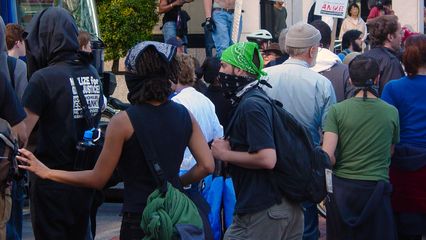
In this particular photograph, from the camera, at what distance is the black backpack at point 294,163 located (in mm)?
5414

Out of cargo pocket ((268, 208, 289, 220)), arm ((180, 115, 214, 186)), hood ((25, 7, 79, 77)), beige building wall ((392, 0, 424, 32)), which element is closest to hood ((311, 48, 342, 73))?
hood ((25, 7, 79, 77))

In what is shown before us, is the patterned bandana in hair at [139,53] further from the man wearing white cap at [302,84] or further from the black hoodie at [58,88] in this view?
the man wearing white cap at [302,84]

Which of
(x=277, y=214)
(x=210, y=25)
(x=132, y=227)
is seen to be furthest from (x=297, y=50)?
(x=210, y=25)

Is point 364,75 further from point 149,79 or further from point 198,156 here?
point 149,79

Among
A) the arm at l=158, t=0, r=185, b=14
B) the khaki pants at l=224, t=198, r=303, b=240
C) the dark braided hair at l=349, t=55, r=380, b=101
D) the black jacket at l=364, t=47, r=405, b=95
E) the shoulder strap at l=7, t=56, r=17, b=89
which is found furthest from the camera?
the arm at l=158, t=0, r=185, b=14

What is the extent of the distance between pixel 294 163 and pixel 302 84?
→ 1624 mm

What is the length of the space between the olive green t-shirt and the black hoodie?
1797 mm

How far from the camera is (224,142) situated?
5.57m

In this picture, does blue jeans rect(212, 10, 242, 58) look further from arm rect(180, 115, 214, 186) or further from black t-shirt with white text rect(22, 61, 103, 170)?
arm rect(180, 115, 214, 186)

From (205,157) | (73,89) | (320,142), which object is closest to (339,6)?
(320,142)

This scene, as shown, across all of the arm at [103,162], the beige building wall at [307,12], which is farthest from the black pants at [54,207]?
the beige building wall at [307,12]

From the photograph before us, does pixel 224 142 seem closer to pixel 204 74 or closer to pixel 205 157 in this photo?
pixel 205 157

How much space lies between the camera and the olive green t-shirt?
6754 mm

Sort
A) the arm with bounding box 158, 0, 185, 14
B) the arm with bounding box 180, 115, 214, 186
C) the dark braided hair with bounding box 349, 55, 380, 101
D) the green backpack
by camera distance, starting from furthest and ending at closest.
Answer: the arm with bounding box 158, 0, 185, 14 < the dark braided hair with bounding box 349, 55, 380, 101 < the arm with bounding box 180, 115, 214, 186 < the green backpack
